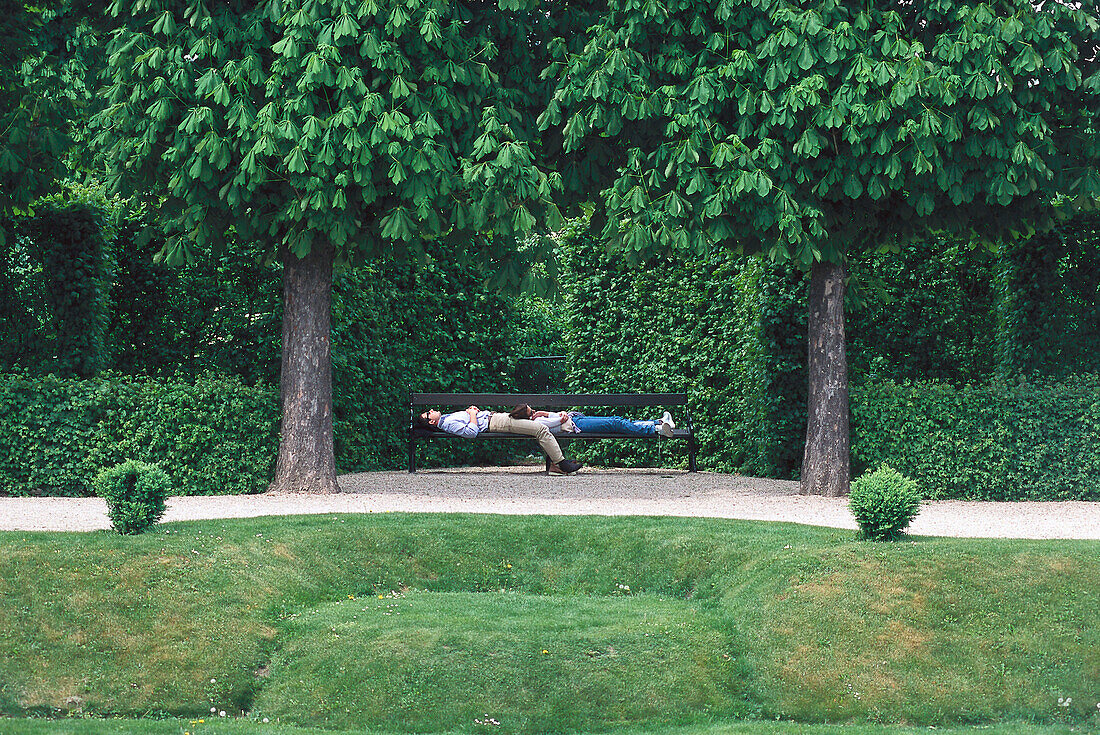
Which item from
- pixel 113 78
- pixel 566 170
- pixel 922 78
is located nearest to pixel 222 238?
pixel 113 78

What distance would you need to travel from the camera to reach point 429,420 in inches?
591

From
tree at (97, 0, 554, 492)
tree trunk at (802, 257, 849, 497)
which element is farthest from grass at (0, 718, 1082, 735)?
tree trunk at (802, 257, 849, 497)

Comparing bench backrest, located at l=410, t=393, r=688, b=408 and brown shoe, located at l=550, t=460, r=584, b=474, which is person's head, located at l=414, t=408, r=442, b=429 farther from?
brown shoe, located at l=550, t=460, r=584, b=474

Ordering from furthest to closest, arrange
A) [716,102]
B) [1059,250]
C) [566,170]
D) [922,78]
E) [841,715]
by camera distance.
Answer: [1059,250], [566,170], [716,102], [922,78], [841,715]

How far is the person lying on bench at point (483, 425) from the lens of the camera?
1483 cm

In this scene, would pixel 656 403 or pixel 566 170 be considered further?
pixel 656 403

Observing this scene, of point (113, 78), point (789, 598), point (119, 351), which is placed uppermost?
point (113, 78)

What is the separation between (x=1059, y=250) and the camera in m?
14.1

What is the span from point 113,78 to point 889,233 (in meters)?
8.65

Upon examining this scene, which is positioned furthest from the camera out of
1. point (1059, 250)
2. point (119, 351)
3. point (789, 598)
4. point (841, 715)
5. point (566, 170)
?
point (119, 351)

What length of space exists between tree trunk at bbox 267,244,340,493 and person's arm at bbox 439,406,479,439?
2444 millimetres

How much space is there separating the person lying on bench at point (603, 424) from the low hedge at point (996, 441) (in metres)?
2.98

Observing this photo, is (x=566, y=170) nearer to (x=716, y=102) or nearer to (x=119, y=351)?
(x=716, y=102)

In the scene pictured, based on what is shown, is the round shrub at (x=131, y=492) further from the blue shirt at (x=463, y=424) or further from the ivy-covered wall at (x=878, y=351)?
the ivy-covered wall at (x=878, y=351)
